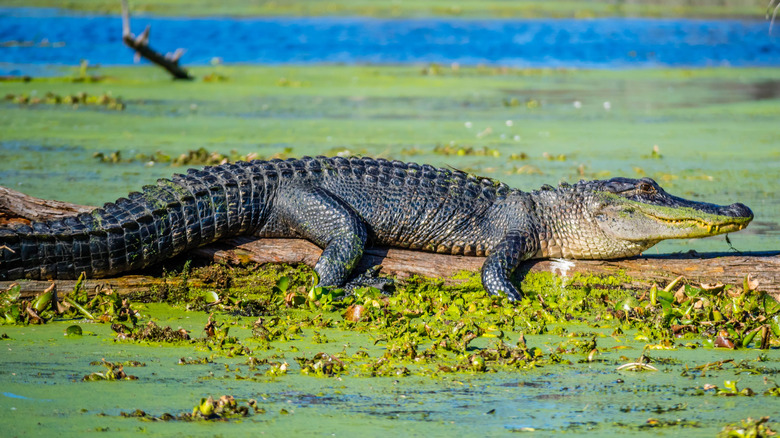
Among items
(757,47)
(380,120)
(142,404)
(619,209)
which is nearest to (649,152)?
(380,120)

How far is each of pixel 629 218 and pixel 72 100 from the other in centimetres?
1034

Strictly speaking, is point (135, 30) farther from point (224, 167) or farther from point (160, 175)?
point (224, 167)

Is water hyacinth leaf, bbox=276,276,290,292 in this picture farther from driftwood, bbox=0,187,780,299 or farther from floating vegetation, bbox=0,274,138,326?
floating vegetation, bbox=0,274,138,326

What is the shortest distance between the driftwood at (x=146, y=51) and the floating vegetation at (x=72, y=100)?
2.24 metres

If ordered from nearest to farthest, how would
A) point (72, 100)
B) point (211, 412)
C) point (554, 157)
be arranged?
1. point (211, 412)
2. point (554, 157)
3. point (72, 100)

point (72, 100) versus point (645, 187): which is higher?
point (72, 100)

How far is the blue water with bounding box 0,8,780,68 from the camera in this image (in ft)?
68.0

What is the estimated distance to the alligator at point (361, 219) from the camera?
191 inches

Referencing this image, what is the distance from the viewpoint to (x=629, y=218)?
17.3ft

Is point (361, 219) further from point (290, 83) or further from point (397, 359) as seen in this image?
point (290, 83)

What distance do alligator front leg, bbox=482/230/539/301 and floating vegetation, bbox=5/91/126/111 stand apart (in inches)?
365

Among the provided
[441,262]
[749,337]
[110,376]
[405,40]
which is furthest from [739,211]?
[405,40]

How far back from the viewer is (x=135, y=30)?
25.2 meters

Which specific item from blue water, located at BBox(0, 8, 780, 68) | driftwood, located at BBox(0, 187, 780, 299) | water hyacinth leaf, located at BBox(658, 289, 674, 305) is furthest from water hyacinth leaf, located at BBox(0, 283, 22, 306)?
blue water, located at BBox(0, 8, 780, 68)
